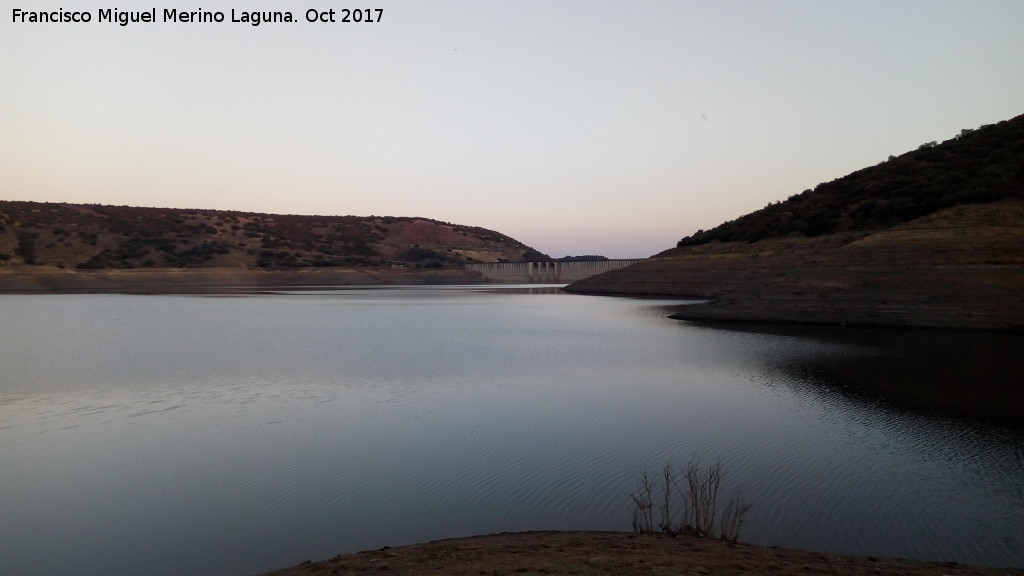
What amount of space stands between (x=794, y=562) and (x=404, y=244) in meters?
126

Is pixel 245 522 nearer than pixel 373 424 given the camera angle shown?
Yes

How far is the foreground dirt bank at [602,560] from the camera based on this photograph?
5039 mm

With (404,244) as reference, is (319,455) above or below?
below

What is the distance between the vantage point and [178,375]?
16531mm

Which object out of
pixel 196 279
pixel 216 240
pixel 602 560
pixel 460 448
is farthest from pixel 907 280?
pixel 216 240

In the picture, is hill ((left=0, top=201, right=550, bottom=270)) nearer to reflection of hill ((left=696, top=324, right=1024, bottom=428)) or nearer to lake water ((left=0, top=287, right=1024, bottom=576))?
lake water ((left=0, top=287, right=1024, bottom=576))

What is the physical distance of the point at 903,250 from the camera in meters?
29.6

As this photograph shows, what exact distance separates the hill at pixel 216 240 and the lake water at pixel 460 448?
6880cm

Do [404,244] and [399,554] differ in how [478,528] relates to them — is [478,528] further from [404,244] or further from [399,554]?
[404,244]

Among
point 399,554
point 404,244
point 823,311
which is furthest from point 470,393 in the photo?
point 404,244

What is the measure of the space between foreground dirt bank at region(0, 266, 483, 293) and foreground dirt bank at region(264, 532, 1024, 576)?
2859 inches

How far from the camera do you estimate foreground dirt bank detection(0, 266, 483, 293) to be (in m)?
68.3

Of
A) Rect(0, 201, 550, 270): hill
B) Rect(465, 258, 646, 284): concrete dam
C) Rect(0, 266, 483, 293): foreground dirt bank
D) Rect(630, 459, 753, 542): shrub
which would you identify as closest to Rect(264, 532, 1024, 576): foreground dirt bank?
Rect(630, 459, 753, 542): shrub

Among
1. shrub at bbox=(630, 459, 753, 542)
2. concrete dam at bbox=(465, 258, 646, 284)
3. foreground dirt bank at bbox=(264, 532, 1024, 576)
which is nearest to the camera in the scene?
foreground dirt bank at bbox=(264, 532, 1024, 576)
